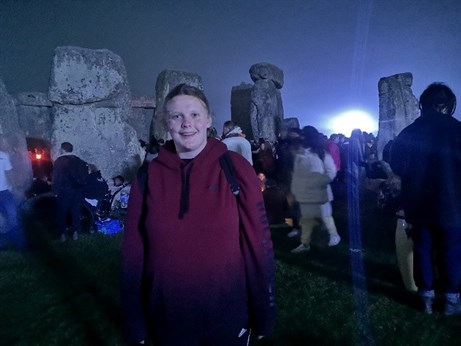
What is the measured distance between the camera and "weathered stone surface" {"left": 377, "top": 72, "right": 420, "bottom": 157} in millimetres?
13164

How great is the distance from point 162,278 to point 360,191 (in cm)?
885

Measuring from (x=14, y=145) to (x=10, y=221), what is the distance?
429 centimetres

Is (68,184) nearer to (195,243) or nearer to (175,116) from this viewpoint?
(175,116)

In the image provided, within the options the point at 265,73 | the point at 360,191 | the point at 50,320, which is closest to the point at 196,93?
the point at 50,320

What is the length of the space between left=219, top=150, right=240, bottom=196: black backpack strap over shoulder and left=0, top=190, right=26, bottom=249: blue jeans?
251 inches

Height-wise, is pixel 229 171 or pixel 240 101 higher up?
pixel 240 101

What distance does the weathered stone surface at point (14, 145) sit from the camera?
385 inches

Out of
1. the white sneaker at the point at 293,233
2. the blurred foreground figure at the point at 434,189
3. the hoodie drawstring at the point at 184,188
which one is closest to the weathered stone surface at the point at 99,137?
the white sneaker at the point at 293,233

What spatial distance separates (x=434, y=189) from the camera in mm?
3199

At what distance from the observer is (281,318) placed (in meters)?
3.58

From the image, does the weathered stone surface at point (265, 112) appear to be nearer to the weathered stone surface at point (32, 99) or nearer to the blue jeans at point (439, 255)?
the weathered stone surface at point (32, 99)

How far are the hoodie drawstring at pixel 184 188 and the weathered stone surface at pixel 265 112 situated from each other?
15.1 m

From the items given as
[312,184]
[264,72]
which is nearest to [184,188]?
[312,184]

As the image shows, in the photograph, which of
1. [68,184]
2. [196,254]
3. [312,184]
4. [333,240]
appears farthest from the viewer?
[68,184]
